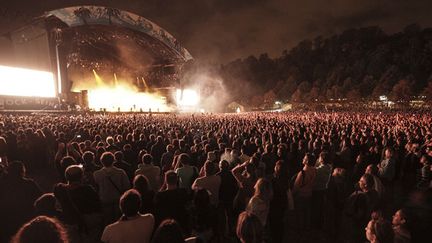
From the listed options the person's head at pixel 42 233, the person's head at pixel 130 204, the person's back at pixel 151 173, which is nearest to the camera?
the person's head at pixel 42 233

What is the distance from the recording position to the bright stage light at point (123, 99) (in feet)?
154

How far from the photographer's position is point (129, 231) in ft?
10.8

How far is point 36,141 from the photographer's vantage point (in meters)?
10.6

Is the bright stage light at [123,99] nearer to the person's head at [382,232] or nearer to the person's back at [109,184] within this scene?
the person's back at [109,184]

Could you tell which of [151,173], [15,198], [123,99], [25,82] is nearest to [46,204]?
[15,198]

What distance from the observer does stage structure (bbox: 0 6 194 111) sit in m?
36.8

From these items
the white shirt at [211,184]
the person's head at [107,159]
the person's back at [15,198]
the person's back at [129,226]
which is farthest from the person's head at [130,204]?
the person's head at [107,159]

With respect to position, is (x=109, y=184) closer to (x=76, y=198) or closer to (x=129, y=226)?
(x=76, y=198)

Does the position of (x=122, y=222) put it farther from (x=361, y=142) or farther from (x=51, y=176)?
(x=361, y=142)

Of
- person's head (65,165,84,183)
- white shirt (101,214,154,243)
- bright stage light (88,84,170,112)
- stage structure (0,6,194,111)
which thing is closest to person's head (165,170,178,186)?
white shirt (101,214,154,243)

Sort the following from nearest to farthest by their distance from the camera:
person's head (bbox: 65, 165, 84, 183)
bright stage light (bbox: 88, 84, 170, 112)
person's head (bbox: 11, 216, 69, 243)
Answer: person's head (bbox: 11, 216, 69, 243), person's head (bbox: 65, 165, 84, 183), bright stage light (bbox: 88, 84, 170, 112)

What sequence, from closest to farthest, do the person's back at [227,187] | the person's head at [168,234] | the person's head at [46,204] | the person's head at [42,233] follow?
the person's head at [42,233] → the person's head at [168,234] → the person's head at [46,204] → the person's back at [227,187]

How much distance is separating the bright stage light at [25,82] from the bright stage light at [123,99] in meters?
9.05

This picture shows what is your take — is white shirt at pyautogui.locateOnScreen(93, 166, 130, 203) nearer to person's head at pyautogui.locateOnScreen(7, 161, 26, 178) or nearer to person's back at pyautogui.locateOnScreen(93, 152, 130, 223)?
person's back at pyautogui.locateOnScreen(93, 152, 130, 223)
